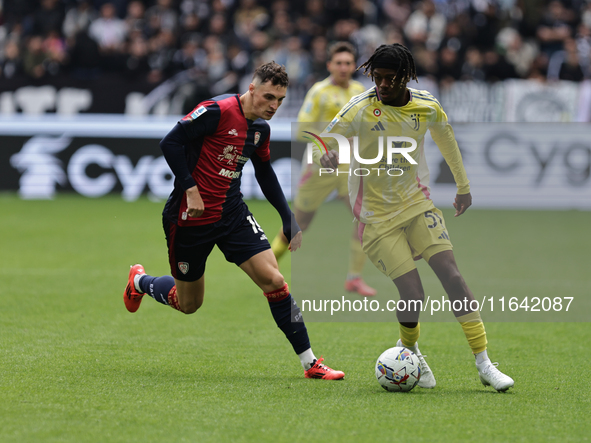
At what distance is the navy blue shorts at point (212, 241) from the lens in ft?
17.8

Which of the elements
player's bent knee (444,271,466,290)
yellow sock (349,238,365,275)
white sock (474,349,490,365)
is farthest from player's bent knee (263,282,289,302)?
yellow sock (349,238,365,275)

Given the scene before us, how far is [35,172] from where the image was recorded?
16078mm

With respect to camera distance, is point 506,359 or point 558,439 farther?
point 506,359

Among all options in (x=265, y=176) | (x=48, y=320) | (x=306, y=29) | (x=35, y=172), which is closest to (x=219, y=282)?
(x=48, y=320)

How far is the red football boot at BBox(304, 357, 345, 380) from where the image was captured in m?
5.29

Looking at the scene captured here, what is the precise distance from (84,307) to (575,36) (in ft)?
46.6

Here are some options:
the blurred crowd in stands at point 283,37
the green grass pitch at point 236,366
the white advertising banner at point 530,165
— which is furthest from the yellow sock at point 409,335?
the blurred crowd in stands at point 283,37

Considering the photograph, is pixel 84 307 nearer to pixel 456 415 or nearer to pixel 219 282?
pixel 219 282

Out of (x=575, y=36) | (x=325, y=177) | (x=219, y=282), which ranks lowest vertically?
(x=219, y=282)

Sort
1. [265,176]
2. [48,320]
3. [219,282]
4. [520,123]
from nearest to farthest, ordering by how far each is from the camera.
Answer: [265,176] → [48,320] → [219,282] → [520,123]

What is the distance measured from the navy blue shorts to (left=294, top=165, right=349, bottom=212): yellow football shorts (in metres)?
3.12

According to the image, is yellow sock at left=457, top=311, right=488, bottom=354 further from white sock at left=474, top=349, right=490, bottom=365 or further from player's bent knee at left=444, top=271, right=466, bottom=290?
player's bent knee at left=444, top=271, right=466, bottom=290

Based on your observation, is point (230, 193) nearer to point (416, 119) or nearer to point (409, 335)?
point (416, 119)

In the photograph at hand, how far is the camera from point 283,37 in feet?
57.3
